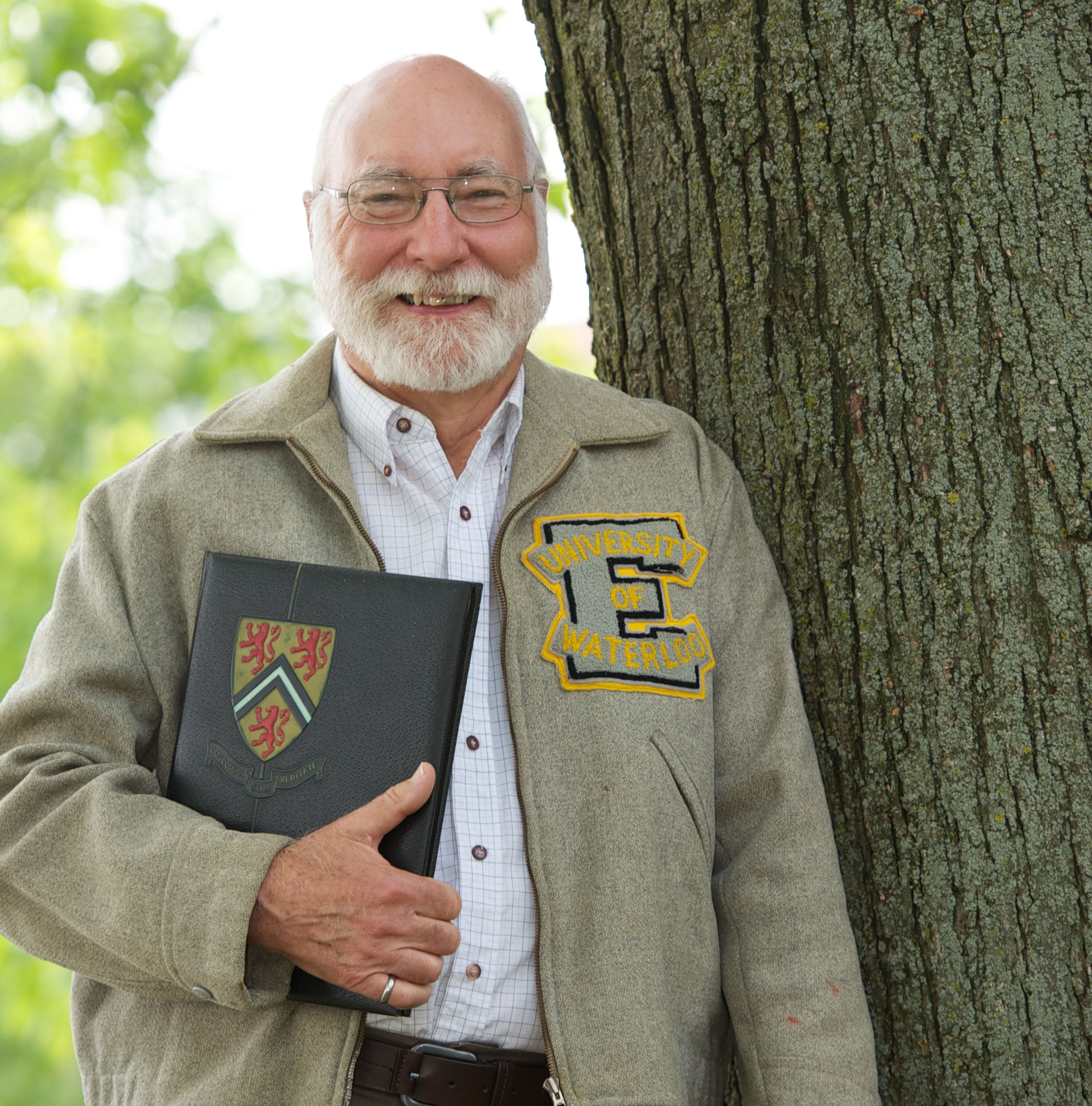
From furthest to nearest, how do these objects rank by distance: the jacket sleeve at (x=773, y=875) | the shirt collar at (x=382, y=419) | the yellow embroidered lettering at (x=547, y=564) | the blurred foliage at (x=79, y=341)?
the blurred foliage at (x=79, y=341) → the shirt collar at (x=382, y=419) → the yellow embroidered lettering at (x=547, y=564) → the jacket sleeve at (x=773, y=875)

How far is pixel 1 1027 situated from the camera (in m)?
7.97

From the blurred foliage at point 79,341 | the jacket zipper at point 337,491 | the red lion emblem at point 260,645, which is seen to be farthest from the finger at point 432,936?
the blurred foliage at point 79,341

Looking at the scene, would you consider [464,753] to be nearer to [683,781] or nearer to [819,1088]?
[683,781]

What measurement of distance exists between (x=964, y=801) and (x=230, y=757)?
1234mm

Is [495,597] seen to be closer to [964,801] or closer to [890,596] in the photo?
[890,596]

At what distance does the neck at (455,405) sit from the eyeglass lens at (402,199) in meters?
0.26

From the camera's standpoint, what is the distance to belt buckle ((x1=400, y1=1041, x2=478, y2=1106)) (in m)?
1.81

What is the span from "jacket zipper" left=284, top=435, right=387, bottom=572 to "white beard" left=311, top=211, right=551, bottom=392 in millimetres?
253

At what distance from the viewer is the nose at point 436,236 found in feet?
7.05

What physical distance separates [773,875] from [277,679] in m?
0.92

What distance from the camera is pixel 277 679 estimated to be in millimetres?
1848

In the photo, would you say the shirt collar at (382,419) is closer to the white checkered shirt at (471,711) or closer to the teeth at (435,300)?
the white checkered shirt at (471,711)

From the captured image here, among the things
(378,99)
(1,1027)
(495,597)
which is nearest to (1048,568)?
(495,597)

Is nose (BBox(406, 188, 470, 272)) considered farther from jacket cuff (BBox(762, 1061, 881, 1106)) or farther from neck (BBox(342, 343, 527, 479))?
jacket cuff (BBox(762, 1061, 881, 1106))
